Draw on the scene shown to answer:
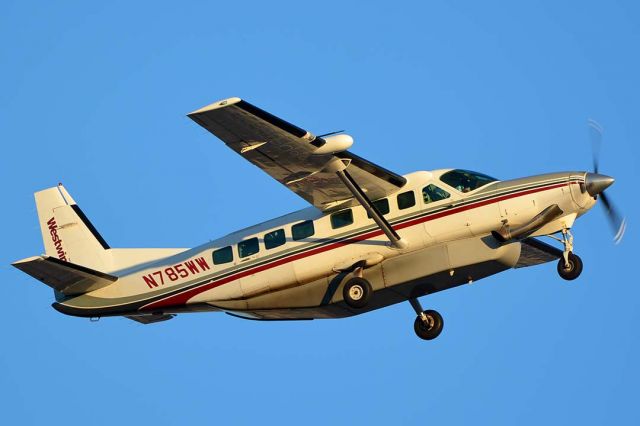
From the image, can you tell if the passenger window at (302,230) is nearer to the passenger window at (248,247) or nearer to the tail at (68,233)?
the passenger window at (248,247)

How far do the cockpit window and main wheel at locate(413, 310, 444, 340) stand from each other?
11.3 feet

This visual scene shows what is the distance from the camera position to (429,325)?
25828mm

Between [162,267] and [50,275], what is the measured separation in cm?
257

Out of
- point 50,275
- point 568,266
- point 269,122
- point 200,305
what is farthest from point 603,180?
point 50,275

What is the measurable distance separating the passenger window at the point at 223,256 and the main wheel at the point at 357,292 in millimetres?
2955

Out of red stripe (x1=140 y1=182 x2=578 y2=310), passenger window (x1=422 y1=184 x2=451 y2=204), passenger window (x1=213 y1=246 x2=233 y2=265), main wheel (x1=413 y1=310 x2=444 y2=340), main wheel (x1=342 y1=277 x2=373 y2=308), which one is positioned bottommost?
main wheel (x1=413 y1=310 x2=444 y2=340)

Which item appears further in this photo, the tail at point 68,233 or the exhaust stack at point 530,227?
the tail at point 68,233

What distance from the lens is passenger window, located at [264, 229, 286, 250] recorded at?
2511cm

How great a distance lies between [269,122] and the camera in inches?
857

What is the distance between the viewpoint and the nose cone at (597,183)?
76.6 feet

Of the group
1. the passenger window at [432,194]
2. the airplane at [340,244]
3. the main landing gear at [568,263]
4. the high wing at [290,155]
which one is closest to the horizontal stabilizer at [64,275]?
the airplane at [340,244]

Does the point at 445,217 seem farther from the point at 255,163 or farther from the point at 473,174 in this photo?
the point at 255,163

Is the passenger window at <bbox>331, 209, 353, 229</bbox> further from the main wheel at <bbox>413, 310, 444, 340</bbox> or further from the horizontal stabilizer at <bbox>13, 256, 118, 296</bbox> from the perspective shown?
the horizontal stabilizer at <bbox>13, 256, 118, 296</bbox>

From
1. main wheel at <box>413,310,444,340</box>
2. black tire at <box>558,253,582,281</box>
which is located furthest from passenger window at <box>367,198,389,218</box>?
black tire at <box>558,253,582,281</box>
